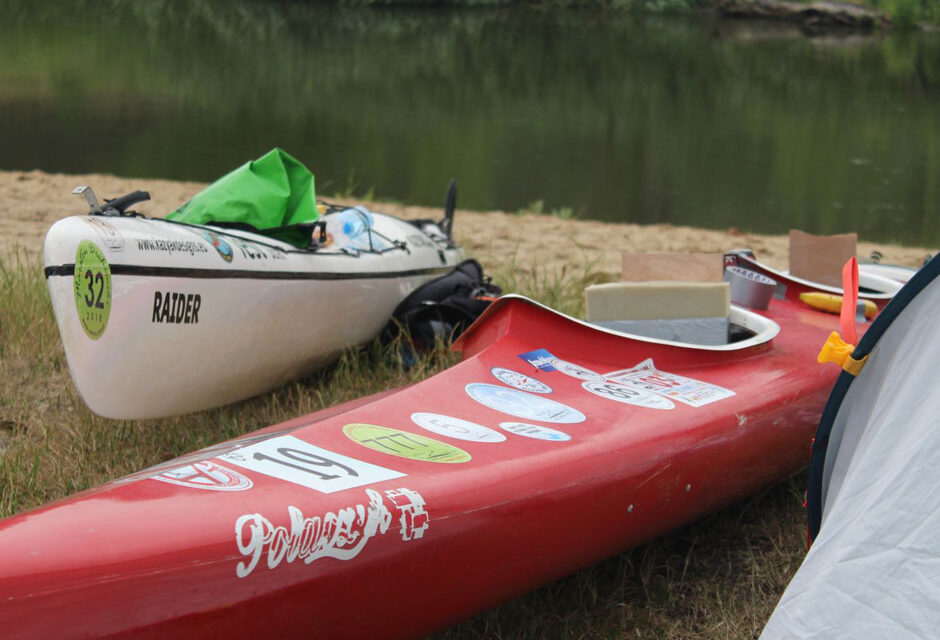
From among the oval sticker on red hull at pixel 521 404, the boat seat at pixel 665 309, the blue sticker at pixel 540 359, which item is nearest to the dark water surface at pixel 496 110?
the boat seat at pixel 665 309

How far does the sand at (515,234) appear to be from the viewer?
6062mm

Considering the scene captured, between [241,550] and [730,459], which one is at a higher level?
[241,550]

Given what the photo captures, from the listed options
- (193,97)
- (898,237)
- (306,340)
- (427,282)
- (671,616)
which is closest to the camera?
(671,616)

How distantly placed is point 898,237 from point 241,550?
8504 millimetres

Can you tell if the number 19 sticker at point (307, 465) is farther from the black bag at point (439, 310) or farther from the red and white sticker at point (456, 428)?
the black bag at point (439, 310)

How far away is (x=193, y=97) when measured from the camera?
13648mm

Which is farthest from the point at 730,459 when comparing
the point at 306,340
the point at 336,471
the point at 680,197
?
the point at 680,197

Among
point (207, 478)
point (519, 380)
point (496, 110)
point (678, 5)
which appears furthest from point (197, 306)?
point (678, 5)

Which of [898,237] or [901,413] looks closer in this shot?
[901,413]

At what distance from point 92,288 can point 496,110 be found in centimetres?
1184

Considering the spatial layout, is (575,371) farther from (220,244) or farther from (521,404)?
(220,244)

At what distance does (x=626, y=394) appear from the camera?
265 cm

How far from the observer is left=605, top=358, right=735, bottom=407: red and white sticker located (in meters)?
2.68

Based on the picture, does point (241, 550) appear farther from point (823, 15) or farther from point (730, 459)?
point (823, 15)
